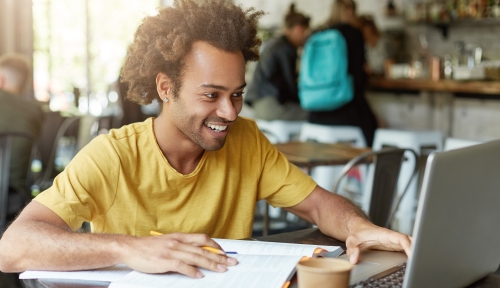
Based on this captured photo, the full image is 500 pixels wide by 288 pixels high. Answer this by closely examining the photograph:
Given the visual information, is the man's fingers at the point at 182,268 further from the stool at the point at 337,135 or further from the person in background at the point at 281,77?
the person in background at the point at 281,77

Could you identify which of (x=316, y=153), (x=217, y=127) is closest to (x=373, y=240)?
(x=217, y=127)

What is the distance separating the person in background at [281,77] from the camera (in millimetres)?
4703

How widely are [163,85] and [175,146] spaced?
0.17m

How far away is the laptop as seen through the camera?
0.86 m

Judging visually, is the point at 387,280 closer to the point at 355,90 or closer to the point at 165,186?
the point at 165,186

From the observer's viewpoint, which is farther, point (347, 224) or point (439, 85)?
point (439, 85)

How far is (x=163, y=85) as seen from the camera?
1.61 m

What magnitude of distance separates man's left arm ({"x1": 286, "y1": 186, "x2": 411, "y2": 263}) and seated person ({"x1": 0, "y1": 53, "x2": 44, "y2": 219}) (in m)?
1.99

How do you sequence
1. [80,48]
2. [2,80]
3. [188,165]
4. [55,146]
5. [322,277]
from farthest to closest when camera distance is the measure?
[80,48], [55,146], [2,80], [188,165], [322,277]

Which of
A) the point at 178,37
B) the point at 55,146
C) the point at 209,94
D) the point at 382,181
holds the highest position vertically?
the point at 178,37

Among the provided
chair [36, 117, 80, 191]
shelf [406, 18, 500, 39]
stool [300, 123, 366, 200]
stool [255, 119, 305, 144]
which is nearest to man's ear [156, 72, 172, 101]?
stool [300, 123, 366, 200]

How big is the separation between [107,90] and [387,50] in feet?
12.5

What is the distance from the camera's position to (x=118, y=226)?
4.97 ft

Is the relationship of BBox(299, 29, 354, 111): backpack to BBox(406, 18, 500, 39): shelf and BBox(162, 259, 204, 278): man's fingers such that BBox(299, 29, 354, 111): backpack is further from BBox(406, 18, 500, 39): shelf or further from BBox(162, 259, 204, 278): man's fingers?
BBox(162, 259, 204, 278): man's fingers
